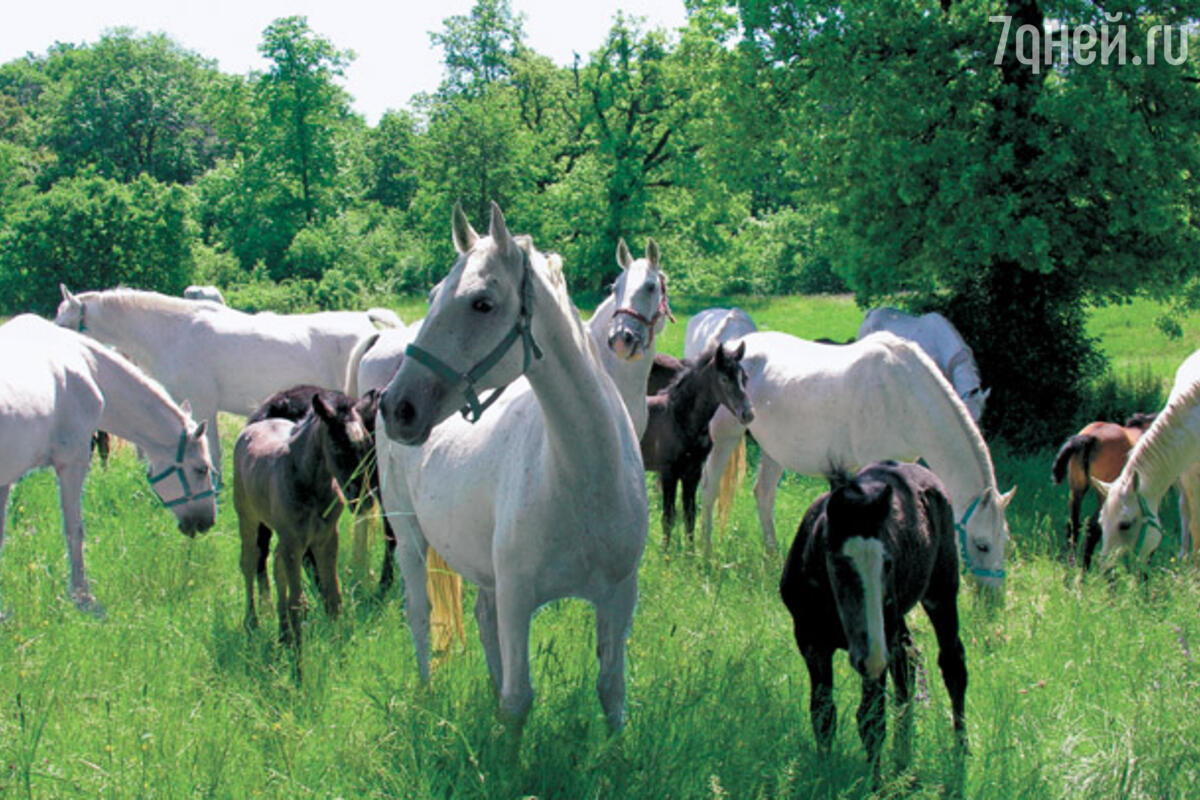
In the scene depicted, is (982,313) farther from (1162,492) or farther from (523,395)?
(523,395)

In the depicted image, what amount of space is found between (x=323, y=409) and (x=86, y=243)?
28.4 m

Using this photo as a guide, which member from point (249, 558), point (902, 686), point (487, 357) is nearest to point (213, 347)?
point (249, 558)

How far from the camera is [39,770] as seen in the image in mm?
3326

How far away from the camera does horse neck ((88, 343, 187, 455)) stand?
677cm

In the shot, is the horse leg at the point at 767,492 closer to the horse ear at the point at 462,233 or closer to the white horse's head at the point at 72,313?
the horse ear at the point at 462,233

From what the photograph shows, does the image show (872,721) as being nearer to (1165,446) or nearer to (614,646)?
(614,646)

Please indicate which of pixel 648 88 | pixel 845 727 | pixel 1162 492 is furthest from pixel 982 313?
pixel 648 88

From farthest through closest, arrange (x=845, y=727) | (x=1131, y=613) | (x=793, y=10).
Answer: (x=793, y=10)
(x=1131, y=613)
(x=845, y=727)

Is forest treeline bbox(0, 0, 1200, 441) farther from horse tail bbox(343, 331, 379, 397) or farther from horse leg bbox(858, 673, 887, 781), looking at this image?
horse leg bbox(858, 673, 887, 781)

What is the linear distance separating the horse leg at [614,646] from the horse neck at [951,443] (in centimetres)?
301

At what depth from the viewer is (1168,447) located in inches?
263

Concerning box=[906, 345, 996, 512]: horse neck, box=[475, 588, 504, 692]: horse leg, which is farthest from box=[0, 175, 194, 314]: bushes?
box=[475, 588, 504, 692]: horse leg

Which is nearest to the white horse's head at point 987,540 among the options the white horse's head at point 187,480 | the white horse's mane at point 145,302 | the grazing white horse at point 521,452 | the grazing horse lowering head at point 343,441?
the grazing white horse at point 521,452

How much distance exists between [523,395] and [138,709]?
1.98 metres
